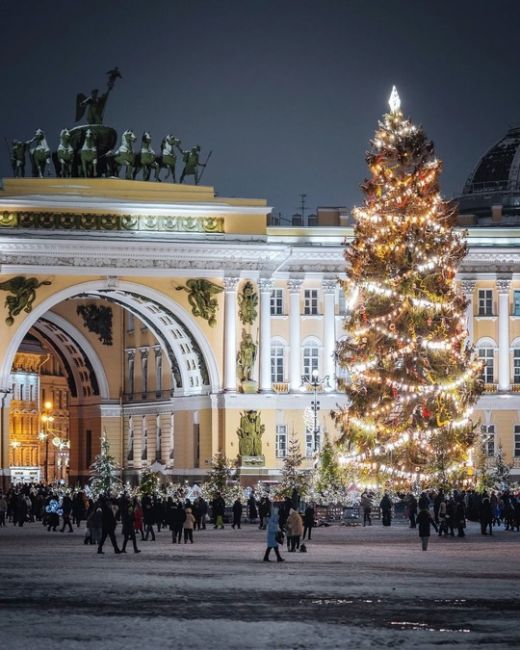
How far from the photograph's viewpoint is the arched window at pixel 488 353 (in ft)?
292

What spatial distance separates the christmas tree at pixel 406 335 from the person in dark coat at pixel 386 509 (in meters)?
1.04

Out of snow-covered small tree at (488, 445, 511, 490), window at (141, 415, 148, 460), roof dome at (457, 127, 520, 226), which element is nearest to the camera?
snow-covered small tree at (488, 445, 511, 490)

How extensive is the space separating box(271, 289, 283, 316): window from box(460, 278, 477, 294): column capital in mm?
8444

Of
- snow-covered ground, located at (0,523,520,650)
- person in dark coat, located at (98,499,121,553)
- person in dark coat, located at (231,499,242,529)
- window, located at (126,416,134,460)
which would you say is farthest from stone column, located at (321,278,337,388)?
person in dark coat, located at (98,499,121,553)

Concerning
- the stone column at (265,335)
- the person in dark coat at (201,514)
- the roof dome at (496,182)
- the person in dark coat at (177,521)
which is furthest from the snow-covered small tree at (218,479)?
the roof dome at (496,182)

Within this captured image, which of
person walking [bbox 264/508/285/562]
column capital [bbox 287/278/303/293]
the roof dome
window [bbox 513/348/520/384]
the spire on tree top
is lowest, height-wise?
person walking [bbox 264/508/285/562]

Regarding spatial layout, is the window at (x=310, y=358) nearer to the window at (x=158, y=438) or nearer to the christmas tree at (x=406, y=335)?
the window at (x=158, y=438)

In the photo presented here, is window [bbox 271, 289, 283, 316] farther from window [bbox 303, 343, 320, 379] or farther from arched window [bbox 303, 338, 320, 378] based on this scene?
window [bbox 303, 343, 320, 379]

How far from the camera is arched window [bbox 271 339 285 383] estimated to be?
86.7m

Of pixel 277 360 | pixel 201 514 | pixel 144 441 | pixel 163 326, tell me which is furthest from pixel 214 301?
pixel 201 514

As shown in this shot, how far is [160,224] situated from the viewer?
270 feet

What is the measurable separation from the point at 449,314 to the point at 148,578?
2604 centimetres

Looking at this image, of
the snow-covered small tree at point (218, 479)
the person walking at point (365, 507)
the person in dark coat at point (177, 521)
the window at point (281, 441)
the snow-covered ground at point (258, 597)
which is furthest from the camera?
the window at point (281, 441)

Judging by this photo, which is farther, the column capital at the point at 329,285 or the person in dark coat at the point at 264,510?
the column capital at the point at 329,285
